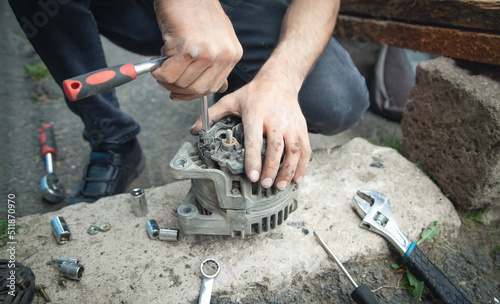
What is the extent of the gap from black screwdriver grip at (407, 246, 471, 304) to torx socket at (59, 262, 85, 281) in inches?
53.5

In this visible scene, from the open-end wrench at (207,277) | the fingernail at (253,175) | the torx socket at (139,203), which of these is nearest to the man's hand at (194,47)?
the fingernail at (253,175)

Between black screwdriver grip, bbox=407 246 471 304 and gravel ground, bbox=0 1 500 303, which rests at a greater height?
black screwdriver grip, bbox=407 246 471 304

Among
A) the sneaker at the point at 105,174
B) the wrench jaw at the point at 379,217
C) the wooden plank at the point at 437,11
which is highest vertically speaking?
the wooden plank at the point at 437,11

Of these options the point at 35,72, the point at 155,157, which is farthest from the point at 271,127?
the point at 35,72

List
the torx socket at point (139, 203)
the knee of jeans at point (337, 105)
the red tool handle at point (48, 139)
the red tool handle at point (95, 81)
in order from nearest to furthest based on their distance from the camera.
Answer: the red tool handle at point (95, 81) → the torx socket at point (139, 203) → the knee of jeans at point (337, 105) → the red tool handle at point (48, 139)

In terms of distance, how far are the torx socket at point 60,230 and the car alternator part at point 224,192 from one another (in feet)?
1.82

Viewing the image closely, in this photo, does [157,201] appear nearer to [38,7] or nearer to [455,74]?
[38,7]

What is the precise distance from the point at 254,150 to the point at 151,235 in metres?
0.64

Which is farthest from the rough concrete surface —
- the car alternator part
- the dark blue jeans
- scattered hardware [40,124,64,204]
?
scattered hardware [40,124,64,204]

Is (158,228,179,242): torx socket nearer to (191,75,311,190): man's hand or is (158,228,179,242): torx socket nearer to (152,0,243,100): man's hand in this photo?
(191,75,311,190): man's hand

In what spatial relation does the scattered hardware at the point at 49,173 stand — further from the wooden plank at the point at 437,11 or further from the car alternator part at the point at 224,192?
the wooden plank at the point at 437,11

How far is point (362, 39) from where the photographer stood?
240 cm

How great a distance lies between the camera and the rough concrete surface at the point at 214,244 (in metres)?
1.35

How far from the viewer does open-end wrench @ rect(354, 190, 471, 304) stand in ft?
4.47
